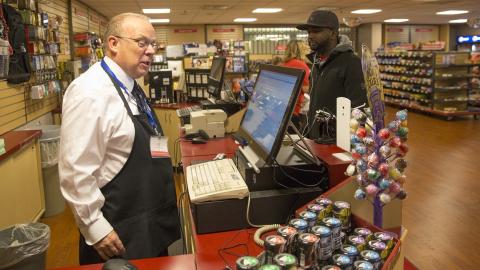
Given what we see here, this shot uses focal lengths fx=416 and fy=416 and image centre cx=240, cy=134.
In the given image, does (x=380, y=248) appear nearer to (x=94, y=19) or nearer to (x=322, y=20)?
(x=322, y=20)

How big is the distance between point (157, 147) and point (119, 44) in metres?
0.46

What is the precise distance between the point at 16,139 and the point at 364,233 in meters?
3.59

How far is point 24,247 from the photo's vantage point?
208 cm

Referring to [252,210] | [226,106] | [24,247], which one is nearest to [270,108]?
[252,210]

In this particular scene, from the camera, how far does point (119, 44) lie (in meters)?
1.76

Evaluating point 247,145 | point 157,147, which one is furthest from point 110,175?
point 247,145

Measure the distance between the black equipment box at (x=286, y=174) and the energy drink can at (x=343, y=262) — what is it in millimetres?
557

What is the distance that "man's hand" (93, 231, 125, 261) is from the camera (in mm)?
1639

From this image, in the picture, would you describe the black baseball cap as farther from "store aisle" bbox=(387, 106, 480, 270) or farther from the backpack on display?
the backpack on display

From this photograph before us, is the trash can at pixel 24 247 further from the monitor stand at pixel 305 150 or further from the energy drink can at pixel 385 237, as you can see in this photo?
the energy drink can at pixel 385 237

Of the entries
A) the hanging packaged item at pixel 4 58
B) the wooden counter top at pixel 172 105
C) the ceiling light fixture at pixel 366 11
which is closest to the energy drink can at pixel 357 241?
the hanging packaged item at pixel 4 58

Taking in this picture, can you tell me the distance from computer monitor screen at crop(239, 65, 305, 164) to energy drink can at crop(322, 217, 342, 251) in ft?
1.25

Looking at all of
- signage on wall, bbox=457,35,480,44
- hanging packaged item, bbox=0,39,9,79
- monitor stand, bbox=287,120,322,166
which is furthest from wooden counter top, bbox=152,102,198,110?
signage on wall, bbox=457,35,480,44

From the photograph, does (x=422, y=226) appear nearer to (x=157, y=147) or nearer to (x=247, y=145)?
(x=247, y=145)
